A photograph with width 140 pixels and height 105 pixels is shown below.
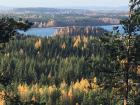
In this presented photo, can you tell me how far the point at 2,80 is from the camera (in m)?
27.9

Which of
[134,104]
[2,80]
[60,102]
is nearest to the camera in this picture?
[2,80]

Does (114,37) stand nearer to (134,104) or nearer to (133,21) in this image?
(133,21)

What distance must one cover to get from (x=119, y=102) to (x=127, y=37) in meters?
5.22

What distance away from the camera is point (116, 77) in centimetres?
3375

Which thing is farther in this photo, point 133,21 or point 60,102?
point 60,102

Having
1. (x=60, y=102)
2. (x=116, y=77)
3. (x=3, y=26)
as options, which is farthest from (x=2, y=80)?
(x=60, y=102)

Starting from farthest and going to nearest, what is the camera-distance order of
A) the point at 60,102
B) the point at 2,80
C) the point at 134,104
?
1. the point at 60,102
2. the point at 134,104
3. the point at 2,80

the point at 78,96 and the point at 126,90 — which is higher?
the point at 126,90

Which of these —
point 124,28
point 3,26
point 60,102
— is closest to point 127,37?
point 124,28

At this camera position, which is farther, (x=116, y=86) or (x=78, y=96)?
(x=78, y=96)

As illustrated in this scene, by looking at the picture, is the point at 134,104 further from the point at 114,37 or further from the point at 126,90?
the point at 114,37

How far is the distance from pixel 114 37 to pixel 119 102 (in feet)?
17.0

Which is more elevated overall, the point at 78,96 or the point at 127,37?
the point at 127,37

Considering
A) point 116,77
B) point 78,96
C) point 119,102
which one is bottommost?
point 78,96
